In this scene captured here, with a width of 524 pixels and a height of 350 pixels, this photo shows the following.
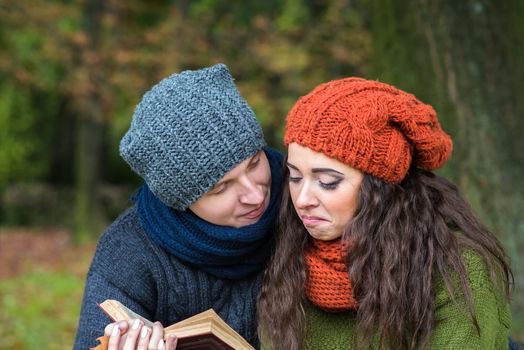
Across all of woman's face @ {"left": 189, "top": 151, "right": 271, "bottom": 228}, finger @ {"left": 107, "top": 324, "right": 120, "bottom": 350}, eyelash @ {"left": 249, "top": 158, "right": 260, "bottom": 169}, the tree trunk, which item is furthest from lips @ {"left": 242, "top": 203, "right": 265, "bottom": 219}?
the tree trunk

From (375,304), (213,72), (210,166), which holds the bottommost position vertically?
(375,304)

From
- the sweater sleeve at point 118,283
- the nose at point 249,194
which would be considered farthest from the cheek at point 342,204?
the sweater sleeve at point 118,283

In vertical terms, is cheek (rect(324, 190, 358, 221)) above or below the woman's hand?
above

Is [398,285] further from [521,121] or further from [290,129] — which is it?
[521,121]

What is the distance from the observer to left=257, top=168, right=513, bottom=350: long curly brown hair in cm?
254

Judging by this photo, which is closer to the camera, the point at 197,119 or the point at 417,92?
the point at 197,119

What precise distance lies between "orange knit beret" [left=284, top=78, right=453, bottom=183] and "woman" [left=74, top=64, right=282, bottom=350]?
29 cm

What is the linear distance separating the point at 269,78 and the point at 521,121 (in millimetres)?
6879

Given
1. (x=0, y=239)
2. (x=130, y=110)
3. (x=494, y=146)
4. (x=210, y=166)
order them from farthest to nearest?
(x=0, y=239) → (x=130, y=110) → (x=494, y=146) → (x=210, y=166)

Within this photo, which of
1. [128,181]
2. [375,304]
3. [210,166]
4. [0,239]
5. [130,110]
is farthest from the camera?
[128,181]

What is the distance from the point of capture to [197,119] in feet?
9.00

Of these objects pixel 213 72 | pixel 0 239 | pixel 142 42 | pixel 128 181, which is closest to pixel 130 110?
pixel 142 42

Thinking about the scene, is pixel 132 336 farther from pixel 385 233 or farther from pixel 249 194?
pixel 385 233

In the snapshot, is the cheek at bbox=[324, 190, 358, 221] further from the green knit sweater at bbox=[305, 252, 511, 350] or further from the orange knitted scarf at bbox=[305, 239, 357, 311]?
the green knit sweater at bbox=[305, 252, 511, 350]
